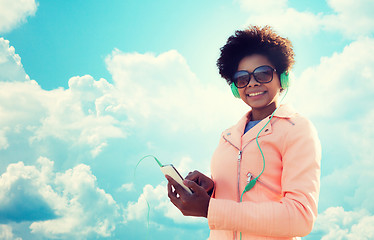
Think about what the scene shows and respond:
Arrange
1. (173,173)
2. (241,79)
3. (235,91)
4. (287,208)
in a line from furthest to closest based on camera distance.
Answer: (235,91) → (241,79) → (173,173) → (287,208)

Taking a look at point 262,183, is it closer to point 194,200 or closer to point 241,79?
point 194,200

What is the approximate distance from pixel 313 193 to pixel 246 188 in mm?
624

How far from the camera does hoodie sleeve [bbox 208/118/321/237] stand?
8.95ft

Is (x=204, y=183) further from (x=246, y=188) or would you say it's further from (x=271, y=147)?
(x=271, y=147)

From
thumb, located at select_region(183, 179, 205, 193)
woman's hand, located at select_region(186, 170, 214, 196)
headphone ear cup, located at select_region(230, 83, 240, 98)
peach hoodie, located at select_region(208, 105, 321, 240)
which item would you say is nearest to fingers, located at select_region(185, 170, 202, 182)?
woman's hand, located at select_region(186, 170, 214, 196)

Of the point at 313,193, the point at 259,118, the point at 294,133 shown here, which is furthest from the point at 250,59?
the point at 313,193

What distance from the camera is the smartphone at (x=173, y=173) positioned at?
3.06 meters

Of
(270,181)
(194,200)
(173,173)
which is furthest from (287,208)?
(173,173)

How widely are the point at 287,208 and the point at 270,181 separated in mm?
450

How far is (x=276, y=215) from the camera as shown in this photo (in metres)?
2.73

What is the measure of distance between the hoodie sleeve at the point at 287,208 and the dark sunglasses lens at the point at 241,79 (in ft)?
3.47

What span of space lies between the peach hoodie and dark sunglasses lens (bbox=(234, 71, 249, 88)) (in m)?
0.47

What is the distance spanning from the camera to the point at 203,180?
363 centimetres

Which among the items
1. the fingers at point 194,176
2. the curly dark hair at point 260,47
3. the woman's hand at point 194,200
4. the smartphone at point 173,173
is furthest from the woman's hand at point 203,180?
the curly dark hair at point 260,47
